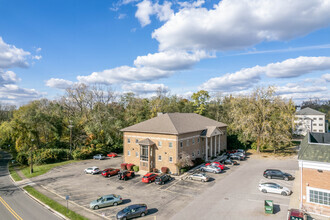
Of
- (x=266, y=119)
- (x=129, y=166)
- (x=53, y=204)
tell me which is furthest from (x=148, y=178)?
(x=266, y=119)

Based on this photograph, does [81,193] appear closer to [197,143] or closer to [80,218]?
[80,218]

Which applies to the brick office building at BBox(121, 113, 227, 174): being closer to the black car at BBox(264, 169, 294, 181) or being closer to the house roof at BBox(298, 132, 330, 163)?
the black car at BBox(264, 169, 294, 181)

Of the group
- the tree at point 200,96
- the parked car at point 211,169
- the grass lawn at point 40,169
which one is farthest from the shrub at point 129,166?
the tree at point 200,96

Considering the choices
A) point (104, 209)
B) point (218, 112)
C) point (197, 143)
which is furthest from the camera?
point (218, 112)

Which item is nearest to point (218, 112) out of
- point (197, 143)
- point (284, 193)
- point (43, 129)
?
point (197, 143)

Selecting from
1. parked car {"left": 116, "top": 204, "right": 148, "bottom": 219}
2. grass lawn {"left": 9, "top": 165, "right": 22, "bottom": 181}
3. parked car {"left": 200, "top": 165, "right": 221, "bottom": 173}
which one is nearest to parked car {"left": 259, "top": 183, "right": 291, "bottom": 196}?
parked car {"left": 200, "top": 165, "right": 221, "bottom": 173}

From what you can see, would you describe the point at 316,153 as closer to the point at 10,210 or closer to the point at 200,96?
the point at 10,210
